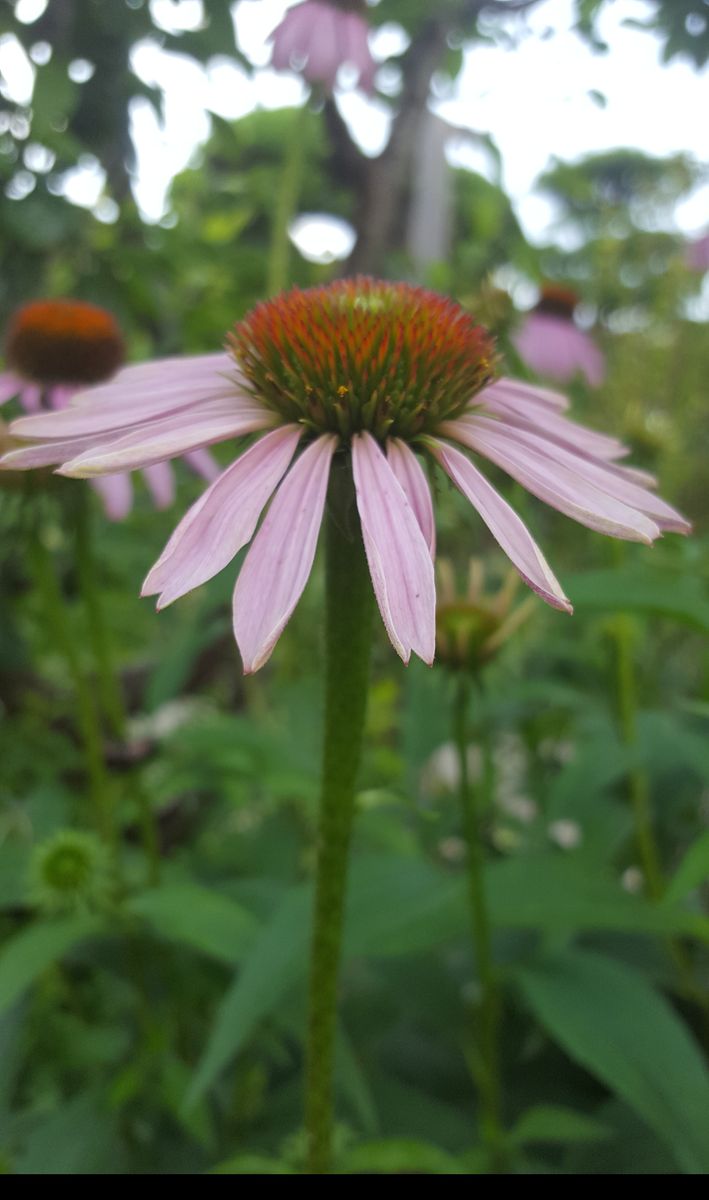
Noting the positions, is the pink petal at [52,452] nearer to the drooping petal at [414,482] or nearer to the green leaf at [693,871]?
the drooping petal at [414,482]

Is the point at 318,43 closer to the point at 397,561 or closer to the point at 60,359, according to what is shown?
the point at 60,359

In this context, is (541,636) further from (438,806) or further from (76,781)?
(76,781)

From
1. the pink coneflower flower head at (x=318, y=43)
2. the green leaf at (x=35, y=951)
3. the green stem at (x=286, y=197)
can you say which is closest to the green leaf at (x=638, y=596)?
the green leaf at (x=35, y=951)

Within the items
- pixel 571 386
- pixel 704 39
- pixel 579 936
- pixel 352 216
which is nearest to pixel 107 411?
pixel 579 936

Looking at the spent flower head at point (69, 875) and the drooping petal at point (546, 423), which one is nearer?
the drooping petal at point (546, 423)

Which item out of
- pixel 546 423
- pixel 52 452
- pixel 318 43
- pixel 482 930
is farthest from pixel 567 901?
pixel 318 43

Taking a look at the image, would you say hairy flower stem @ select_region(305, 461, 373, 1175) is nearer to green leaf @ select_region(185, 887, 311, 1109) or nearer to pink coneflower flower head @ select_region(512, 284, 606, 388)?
green leaf @ select_region(185, 887, 311, 1109)
